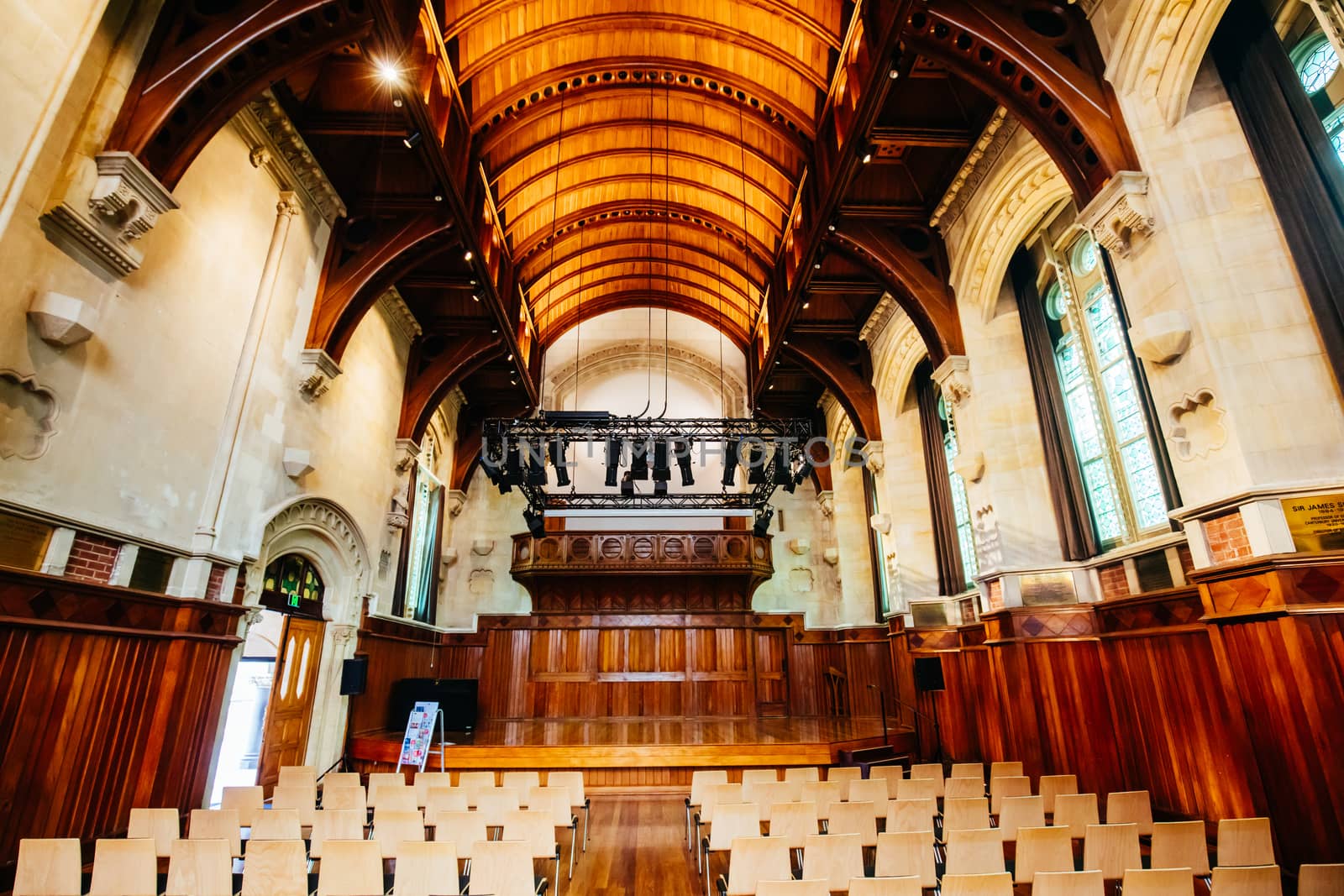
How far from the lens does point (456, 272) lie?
1109 centimetres

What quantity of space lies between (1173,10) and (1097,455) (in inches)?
174

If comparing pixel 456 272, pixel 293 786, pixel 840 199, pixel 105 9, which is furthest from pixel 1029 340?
pixel 105 9

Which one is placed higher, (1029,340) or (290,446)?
(1029,340)

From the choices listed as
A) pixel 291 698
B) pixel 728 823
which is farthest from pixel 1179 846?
pixel 291 698

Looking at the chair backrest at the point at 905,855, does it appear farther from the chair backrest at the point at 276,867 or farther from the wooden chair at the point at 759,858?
the chair backrest at the point at 276,867

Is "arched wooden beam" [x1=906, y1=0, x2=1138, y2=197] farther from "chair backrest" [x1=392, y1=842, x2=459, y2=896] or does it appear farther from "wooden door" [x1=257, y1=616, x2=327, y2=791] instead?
"wooden door" [x1=257, y1=616, x2=327, y2=791]

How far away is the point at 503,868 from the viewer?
360cm

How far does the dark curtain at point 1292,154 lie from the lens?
16.0ft

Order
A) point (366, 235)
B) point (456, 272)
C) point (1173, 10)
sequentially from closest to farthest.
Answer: point (1173, 10), point (366, 235), point (456, 272)

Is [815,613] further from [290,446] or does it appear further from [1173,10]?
[1173,10]

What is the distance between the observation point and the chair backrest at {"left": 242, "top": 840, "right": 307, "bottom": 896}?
3.64 meters

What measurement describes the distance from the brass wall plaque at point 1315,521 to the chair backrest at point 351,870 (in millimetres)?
6061

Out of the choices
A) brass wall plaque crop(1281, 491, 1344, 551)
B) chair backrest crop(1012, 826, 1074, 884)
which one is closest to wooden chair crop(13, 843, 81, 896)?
chair backrest crop(1012, 826, 1074, 884)

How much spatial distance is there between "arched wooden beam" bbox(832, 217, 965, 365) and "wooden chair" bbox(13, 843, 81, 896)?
9795 mm
